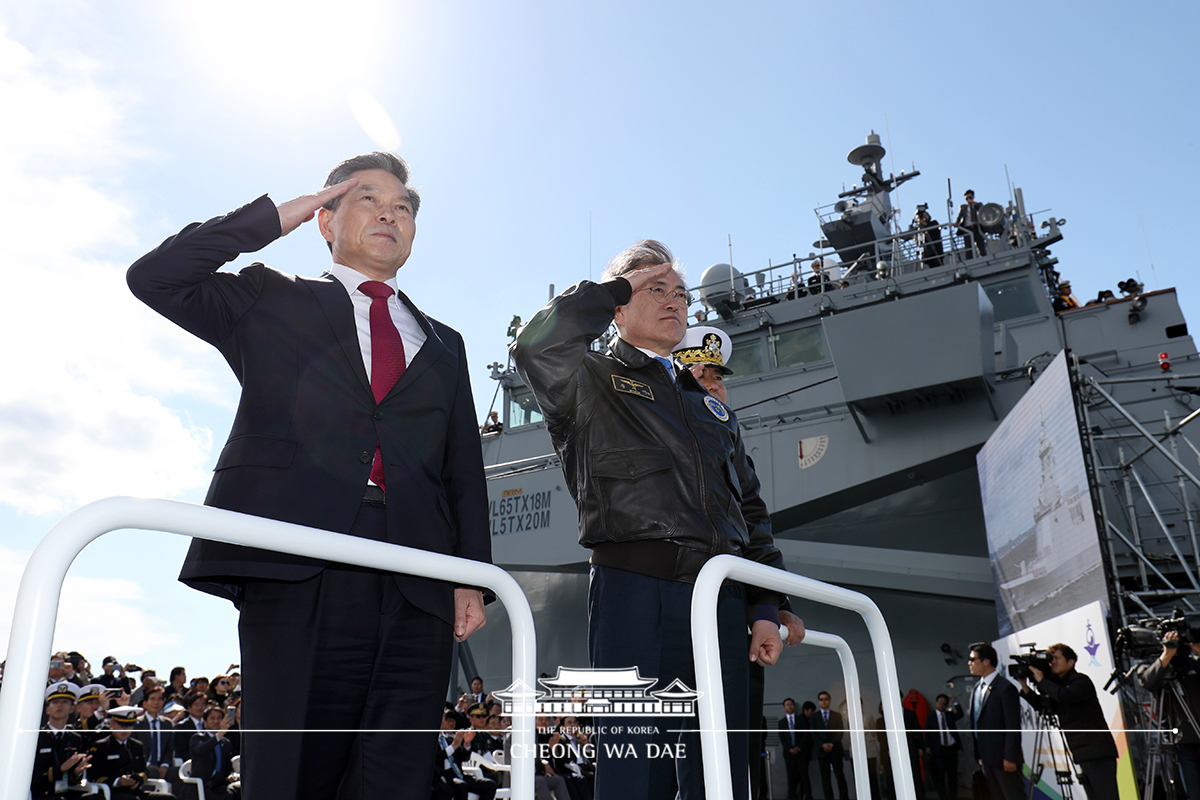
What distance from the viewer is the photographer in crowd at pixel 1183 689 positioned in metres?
4.52

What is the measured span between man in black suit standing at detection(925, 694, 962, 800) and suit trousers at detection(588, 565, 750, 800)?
787 cm

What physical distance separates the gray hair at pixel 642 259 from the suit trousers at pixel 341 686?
101cm

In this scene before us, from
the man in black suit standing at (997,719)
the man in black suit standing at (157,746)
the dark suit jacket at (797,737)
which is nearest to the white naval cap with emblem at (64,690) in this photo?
the man in black suit standing at (157,746)

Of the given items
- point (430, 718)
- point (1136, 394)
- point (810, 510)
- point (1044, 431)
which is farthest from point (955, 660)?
point (430, 718)

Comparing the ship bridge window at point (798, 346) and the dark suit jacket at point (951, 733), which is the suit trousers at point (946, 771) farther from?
the ship bridge window at point (798, 346)

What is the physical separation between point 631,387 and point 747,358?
1058 centimetres

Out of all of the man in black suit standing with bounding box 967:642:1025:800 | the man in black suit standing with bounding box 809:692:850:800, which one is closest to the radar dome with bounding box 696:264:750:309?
the man in black suit standing with bounding box 809:692:850:800

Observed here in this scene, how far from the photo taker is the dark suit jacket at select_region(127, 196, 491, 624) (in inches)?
51.5

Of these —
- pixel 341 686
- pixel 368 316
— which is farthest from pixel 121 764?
pixel 368 316

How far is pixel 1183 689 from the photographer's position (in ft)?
15.3

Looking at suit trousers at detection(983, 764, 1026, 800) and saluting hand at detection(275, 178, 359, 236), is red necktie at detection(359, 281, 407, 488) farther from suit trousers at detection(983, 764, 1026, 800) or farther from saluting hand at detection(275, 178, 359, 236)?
suit trousers at detection(983, 764, 1026, 800)

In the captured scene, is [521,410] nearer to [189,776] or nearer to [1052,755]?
[1052,755]

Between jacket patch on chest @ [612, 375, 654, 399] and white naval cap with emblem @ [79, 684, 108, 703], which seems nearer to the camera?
jacket patch on chest @ [612, 375, 654, 399]

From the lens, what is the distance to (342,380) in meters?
1.46
